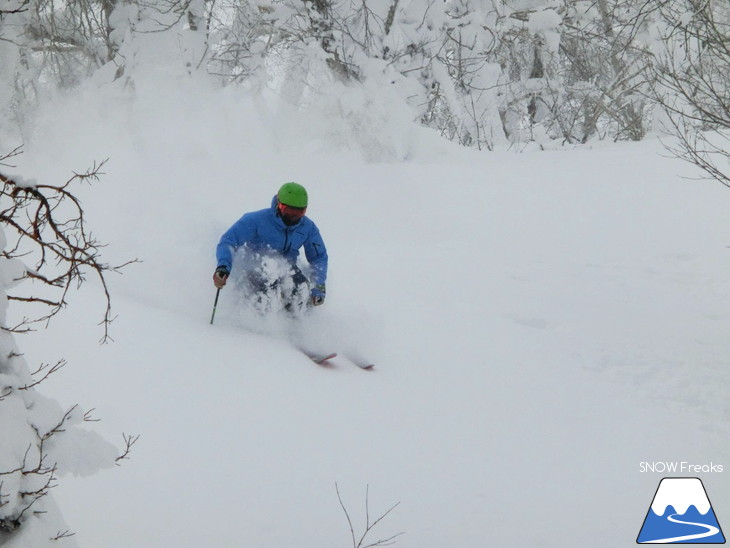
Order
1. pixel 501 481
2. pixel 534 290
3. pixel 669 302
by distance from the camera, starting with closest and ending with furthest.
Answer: pixel 501 481, pixel 669 302, pixel 534 290

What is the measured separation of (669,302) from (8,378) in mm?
6719

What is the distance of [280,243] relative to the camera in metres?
5.82

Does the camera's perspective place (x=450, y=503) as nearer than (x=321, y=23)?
Yes

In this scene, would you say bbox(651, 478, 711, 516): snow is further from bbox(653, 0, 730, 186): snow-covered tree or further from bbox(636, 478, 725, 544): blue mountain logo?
bbox(653, 0, 730, 186): snow-covered tree

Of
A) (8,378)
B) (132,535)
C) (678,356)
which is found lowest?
(132,535)

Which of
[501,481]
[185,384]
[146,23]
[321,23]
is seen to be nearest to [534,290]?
[501,481]

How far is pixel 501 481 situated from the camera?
3756 millimetres

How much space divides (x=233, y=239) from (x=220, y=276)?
1.44 feet

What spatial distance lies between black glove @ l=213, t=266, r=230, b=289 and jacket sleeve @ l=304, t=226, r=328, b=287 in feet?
2.83

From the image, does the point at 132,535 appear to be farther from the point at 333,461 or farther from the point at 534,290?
the point at 534,290

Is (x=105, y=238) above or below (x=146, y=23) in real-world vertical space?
below

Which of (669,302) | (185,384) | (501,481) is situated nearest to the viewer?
(501,481)

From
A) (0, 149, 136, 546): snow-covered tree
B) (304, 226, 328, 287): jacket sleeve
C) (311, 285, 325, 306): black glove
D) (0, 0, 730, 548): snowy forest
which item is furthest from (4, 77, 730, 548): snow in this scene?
(0, 149, 136, 546): snow-covered tree

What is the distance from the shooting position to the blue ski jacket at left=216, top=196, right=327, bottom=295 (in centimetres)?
566
